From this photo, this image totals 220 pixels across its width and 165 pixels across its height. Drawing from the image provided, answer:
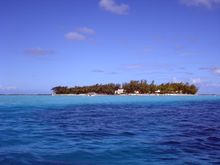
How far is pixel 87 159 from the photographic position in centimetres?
1126

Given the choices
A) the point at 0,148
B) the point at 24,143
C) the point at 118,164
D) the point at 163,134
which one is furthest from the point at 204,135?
the point at 0,148

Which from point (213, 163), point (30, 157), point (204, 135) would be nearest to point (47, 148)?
point (30, 157)

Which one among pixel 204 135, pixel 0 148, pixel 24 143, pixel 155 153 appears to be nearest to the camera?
pixel 155 153

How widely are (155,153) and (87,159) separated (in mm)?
2685

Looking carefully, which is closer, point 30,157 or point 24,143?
point 30,157

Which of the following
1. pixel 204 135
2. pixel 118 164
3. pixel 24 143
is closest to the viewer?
pixel 118 164

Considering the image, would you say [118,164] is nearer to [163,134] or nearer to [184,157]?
[184,157]

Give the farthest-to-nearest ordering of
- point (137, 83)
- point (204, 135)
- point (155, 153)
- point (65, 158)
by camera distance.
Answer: point (137, 83) < point (204, 135) < point (155, 153) < point (65, 158)

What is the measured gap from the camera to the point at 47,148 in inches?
516

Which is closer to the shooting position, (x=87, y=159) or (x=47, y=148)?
(x=87, y=159)

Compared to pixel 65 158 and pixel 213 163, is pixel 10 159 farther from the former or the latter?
pixel 213 163

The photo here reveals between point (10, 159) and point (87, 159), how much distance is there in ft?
8.67

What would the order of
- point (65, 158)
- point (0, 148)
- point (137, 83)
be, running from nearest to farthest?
point (65, 158) → point (0, 148) → point (137, 83)

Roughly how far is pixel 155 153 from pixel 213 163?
2.30m
